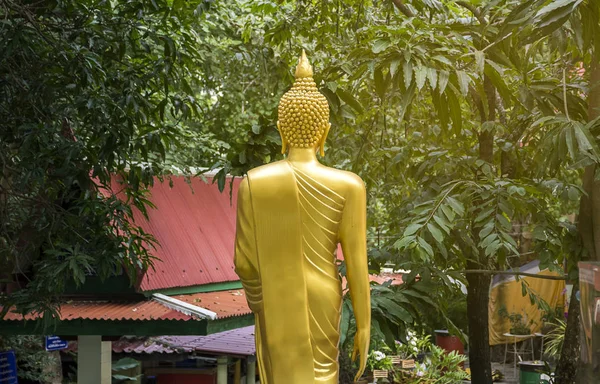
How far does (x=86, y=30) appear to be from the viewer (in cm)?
641

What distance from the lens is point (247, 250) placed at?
14.7ft

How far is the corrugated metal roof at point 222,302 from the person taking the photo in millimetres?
7188

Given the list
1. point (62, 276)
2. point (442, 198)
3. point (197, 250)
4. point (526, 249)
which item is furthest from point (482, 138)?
point (526, 249)

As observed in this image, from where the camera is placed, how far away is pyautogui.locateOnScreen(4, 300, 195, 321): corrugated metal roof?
6.97m

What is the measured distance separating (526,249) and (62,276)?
12.7 meters

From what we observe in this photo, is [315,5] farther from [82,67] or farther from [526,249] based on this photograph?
[526,249]

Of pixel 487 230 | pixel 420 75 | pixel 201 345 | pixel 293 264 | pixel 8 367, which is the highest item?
pixel 420 75

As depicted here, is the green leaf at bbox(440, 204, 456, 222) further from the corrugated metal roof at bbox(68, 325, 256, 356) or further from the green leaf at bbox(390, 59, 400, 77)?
the corrugated metal roof at bbox(68, 325, 256, 356)

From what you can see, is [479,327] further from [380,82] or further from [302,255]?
[302,255]

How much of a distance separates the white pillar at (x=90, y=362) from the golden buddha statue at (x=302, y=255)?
4279 millimetres

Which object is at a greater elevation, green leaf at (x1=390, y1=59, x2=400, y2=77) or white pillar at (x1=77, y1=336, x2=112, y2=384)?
green leaf at (x1=390, y1=59, x2=400, y2=77)

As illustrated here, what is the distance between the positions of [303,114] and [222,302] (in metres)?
3.61

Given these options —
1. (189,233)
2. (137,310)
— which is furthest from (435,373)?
(137,310)

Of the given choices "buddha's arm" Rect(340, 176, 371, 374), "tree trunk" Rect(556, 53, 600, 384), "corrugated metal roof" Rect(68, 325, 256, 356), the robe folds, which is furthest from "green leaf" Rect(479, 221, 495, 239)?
"corrugated metal roof" Rect(68, 325, 256, 356)
